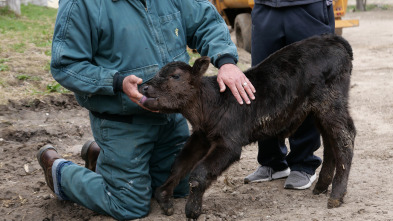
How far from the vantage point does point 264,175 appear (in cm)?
482

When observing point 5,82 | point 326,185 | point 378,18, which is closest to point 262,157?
point 326,185

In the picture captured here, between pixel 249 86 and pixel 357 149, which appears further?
pixel 357 149

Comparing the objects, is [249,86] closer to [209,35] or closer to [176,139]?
[209,35]

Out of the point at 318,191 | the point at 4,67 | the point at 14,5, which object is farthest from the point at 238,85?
the point at 14,5

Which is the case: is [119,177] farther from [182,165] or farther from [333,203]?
[333,203]

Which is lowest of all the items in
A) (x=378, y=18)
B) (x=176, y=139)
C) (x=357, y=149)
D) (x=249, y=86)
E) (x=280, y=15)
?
(x=378, y=18)

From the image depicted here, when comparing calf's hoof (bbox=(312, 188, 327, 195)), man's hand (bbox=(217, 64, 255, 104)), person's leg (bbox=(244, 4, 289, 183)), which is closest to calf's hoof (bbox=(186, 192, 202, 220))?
man's hand (bbox=(217, 64, 255, 104))

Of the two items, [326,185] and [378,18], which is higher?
[326,185]

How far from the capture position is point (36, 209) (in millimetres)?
4398

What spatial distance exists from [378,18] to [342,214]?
18.8 metres

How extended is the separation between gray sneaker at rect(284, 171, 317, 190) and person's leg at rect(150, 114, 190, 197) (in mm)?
862

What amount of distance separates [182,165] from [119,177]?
50cm

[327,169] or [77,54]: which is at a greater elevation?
[77,54]

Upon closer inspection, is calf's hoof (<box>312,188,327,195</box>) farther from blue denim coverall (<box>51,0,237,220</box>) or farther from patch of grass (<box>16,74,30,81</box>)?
patch of grass (<box>16,74,30,81</box>)
